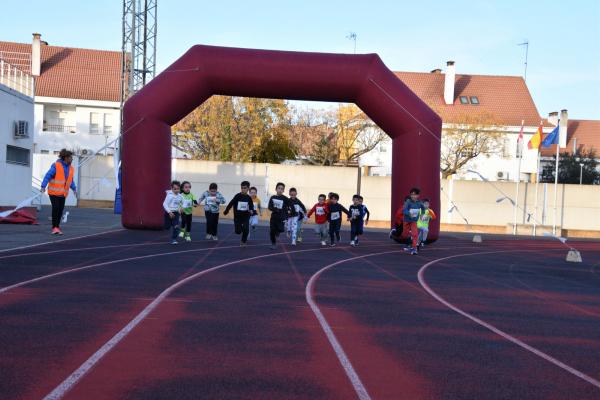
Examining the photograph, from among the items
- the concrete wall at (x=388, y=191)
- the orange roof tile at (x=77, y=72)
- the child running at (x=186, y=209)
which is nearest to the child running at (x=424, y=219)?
the child running at (x=186, y=209)

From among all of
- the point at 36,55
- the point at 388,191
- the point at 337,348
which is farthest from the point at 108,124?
the point at 337,348

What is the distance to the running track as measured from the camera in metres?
5.33

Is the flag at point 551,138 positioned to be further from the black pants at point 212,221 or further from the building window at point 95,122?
the building window at point 95,122

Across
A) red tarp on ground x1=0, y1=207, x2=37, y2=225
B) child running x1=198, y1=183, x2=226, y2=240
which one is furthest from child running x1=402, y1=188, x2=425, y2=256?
red tarp on ground x1=0, y1=207, x2=37, y2=225

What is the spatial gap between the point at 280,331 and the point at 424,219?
505 inches

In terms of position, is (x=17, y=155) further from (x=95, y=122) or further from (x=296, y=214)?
(x=95, y=122)

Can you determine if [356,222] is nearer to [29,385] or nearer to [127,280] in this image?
[127,280]

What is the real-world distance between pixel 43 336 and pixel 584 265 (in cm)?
1572

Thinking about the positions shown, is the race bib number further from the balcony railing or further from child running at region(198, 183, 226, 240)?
the balcony railing

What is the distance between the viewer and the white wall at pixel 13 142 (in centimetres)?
2409

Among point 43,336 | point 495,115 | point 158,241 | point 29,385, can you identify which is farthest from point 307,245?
point 495,115

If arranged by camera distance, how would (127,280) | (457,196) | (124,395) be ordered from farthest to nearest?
(457,196)
(127,280)
(124,395)

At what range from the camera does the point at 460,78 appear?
60219 mm

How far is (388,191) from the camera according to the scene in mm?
38531
